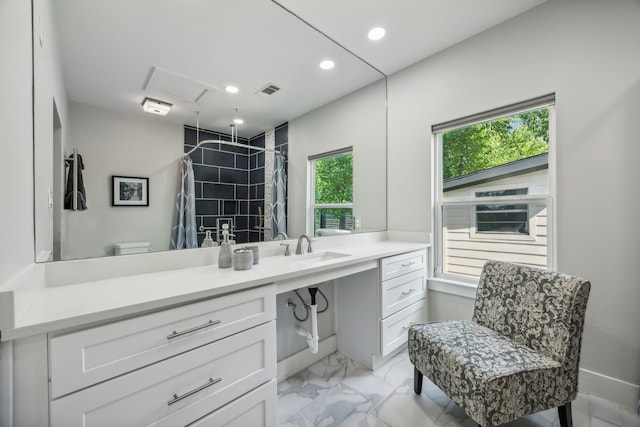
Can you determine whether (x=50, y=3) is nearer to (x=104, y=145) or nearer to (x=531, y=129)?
(x=104, y=145)

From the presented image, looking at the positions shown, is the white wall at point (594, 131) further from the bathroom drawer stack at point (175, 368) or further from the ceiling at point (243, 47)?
the bathroom drawer stack at point (175, 368)

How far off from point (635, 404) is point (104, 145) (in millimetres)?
3082

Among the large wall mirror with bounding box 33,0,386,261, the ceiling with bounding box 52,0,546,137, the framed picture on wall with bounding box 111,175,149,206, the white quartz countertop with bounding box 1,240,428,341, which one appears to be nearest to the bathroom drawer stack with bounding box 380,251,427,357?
the white quartz countertop with bounding box 1,240,428,341

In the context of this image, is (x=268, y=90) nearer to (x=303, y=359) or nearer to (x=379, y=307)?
(x=379, y=307)

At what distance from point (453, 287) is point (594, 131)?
1386 millimetres

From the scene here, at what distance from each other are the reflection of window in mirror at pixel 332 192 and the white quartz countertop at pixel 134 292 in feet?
2.63

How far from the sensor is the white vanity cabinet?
73.6 inches

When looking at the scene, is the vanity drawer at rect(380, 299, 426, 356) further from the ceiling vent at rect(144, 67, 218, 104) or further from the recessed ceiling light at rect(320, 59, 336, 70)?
the recessed ceiling light at rect(320, 59, 336, 70)

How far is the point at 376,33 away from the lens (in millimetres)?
2096

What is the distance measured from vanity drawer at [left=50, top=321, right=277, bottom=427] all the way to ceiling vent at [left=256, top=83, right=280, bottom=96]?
1489 mm

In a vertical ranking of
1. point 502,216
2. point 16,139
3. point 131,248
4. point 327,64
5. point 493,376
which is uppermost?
point 327,64

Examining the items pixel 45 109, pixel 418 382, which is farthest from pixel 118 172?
pixel 418 382

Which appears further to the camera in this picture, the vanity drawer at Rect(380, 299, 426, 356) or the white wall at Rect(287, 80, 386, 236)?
the white wall at Rect(287, 80, 386, 236)

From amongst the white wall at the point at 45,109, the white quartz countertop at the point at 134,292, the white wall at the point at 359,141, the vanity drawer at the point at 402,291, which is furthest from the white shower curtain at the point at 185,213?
the vanity drawer at the point at 402,291
